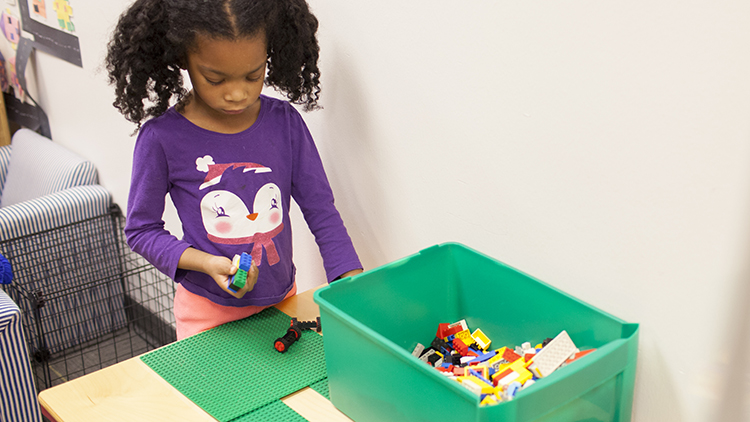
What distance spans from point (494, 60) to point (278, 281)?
1.67ft

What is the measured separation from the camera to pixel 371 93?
3.49ft

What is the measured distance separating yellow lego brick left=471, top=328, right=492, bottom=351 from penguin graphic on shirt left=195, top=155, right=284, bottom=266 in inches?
14.5

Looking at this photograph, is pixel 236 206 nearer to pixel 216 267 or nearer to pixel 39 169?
pixel 216 267

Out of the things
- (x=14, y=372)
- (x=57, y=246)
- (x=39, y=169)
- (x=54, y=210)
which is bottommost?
(x=14, y=372)

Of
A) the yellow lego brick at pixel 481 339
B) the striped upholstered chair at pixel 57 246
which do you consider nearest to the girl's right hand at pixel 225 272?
the yellow lego brick at pixel 481 339

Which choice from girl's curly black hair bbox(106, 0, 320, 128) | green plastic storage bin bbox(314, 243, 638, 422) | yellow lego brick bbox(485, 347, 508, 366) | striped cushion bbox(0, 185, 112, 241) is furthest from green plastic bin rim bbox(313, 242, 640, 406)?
striped cushion bbox(0, 185, 112, 241)

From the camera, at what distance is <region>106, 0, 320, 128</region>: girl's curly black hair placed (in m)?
0.88

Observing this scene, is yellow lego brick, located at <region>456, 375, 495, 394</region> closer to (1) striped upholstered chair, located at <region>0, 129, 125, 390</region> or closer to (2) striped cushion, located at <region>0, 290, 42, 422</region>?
(2) striped cushion, located at <region>0, 290, 42, 422</region>

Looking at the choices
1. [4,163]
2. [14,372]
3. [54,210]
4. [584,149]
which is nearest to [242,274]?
[584,149]

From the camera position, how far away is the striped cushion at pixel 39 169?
2.26 metres

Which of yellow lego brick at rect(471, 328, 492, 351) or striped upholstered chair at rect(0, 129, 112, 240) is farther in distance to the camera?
striped upholstered chair at rect(0, 129, 112, 240)

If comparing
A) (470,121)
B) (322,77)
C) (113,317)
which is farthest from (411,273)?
(113,317)

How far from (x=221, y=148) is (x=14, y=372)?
3.69ft

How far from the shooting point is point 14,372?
166cm
